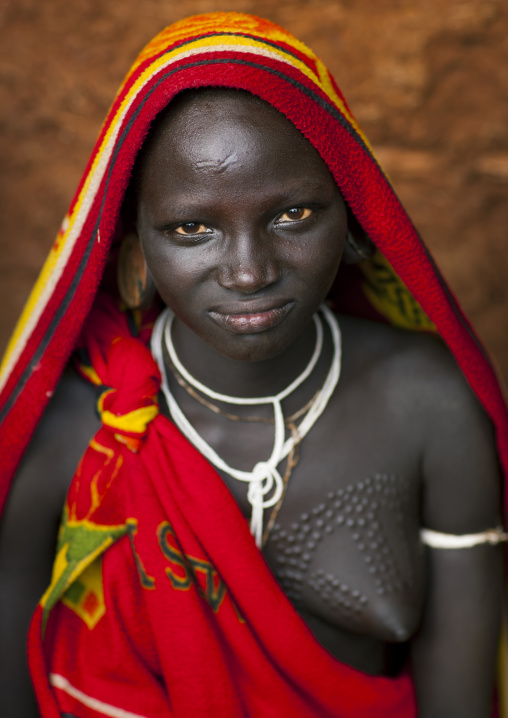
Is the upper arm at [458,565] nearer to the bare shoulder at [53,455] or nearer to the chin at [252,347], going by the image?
the chin at [252,347]

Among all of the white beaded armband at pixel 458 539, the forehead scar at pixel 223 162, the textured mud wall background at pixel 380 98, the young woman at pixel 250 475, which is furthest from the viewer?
the textured mud wall background at pixel 380 98

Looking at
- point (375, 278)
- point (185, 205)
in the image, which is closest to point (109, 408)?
point (185, 205)

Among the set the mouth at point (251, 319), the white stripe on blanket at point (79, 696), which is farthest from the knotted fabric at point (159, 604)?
the mouth at point (251, 319)

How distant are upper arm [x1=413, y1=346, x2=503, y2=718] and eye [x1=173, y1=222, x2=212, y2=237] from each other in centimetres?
51

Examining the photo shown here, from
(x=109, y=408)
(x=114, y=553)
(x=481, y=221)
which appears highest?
(x=481, y=221)

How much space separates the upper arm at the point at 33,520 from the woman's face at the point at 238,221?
1.00ft

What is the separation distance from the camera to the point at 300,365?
49.4 inches

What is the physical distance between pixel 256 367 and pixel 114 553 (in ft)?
1.21

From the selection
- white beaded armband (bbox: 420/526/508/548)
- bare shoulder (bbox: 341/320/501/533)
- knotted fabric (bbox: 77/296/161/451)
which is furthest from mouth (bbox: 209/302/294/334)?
white beaded armband (bbox: 420/526/508/548)

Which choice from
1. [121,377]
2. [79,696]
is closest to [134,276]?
[121,377]

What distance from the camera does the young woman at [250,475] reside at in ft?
3.48

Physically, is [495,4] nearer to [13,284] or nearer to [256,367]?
[256,367]

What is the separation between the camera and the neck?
1.21 m

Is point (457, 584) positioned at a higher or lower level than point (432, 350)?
lower
